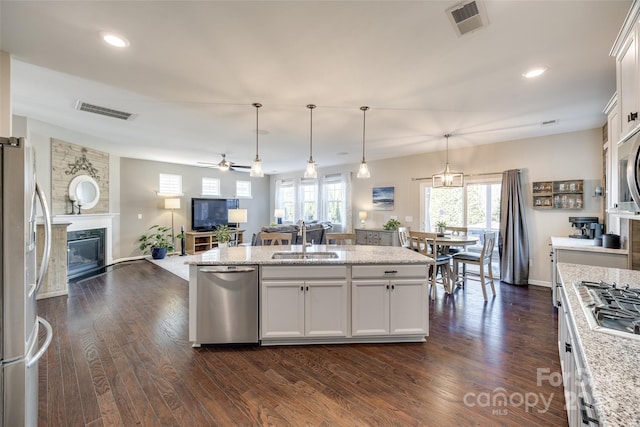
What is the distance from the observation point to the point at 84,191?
5.61 metres

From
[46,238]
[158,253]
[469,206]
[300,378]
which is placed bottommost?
[300,378]

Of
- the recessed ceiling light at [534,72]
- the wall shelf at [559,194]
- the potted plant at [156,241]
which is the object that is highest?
the recessed ceiling light at [534,72]

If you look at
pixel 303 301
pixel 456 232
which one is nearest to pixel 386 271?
pixel 303 301

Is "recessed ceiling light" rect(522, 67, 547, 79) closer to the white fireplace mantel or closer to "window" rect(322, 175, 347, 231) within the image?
"window" rect(322, 175, 347, 231)

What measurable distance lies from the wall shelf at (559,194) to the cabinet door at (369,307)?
12.9ft

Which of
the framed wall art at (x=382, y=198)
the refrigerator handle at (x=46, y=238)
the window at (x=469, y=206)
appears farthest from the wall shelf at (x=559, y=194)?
the refrigerator handle at (x=46, y=238)

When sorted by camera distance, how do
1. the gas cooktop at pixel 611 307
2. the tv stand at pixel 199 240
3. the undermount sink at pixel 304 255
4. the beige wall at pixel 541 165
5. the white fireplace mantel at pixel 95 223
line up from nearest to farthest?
the gas cooktop at pixel 611 307, the undermount sink at pixel 304 255, the beige wall at pixel 541 165, the white fireplace mantel at pixel 95 223, the tv stand at pixel 199 240

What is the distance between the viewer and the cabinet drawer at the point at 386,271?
2.63 m

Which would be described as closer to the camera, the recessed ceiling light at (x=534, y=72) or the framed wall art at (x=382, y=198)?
the recessed ceiling light at (x=534, y=72)

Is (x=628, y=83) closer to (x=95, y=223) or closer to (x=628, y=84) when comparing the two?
(x=628, y=84)

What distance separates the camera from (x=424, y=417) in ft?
5.74

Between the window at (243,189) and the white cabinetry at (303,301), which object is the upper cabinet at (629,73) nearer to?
the white cabinetry at (303,301)

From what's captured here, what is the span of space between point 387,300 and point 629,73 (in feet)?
7.83

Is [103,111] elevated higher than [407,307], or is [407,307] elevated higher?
[103,111]
